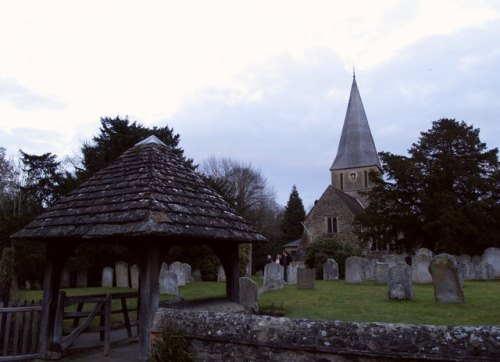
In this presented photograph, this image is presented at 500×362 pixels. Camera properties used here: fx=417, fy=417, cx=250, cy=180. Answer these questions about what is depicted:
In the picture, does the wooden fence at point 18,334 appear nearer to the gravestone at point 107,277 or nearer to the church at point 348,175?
the gravestone at point 107,277

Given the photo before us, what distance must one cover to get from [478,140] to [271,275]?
2118 centimetres

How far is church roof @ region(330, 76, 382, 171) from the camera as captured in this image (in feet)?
182

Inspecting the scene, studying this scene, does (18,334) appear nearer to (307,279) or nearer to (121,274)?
(307,279)

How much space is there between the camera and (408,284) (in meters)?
14.2

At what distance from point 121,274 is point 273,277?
8837 mm

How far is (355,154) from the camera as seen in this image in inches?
2201

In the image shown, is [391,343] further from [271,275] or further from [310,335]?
[271,275]

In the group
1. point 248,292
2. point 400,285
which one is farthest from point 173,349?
point 400,285

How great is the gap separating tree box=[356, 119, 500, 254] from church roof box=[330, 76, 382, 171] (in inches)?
832

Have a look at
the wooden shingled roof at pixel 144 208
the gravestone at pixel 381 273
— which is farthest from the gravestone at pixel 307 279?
the wooden shingled roof at pixel 144 208

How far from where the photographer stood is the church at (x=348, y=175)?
4453 cm

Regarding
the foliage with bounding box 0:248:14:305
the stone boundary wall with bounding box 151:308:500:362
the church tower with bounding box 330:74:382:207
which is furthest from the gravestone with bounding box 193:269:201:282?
the church tower with bounding box 330:74:382:207

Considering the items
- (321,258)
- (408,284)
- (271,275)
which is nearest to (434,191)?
(321,258)

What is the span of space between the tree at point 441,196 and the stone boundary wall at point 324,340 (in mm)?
25335
